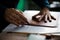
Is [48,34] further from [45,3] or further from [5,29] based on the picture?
[45,3]

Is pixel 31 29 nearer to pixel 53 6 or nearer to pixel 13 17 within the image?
pixel 13 17

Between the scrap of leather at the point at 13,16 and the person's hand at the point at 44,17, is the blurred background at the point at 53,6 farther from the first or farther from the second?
the scrap of leather at the point at 13,16

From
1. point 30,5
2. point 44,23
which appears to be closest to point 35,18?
point 44,23

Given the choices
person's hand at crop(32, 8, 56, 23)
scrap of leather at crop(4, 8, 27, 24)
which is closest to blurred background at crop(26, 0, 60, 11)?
person's hand at crop(32, 8, 56, 23)

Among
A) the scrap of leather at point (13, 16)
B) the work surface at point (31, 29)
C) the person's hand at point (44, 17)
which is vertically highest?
the scrap of leather at point (13, 16)

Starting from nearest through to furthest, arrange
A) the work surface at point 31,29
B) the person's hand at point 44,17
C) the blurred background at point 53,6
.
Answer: the work surface at point 31,29
the person's hand at point 44,17
the blurred background at point 53,6

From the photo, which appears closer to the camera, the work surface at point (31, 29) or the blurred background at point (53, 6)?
the work surface at point (31, 29)

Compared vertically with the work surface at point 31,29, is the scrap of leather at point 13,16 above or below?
above

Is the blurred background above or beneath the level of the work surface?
above

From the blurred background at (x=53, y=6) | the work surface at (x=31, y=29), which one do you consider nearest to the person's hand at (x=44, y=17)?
the work surface at (x=31, y=29)

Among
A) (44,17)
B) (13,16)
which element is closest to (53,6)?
(44,17)

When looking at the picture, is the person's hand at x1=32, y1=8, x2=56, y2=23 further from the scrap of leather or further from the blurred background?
the blurred background

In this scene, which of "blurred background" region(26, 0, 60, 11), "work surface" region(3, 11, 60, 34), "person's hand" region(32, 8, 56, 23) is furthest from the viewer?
"blurred background" region(26, 0, 60, 11)

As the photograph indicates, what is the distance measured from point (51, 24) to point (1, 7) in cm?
26
